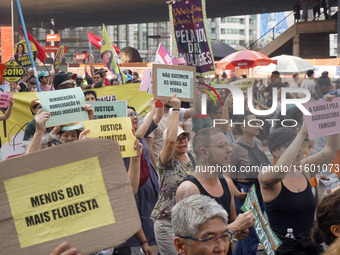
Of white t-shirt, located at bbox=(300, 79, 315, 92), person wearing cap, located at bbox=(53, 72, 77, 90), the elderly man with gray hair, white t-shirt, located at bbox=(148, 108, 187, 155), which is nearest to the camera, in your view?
the elderly man with gray hair

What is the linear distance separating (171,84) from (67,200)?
8.90 ft

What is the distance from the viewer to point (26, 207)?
261 cm

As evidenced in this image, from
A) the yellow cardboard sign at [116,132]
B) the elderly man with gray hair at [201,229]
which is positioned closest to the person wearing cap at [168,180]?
the yellow cardboard sign at [116,132]

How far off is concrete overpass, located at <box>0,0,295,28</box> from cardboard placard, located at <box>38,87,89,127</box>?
3553cm

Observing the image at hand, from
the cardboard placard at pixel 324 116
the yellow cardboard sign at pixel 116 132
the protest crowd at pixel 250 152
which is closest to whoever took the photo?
the protest crowd at pixel 250 152

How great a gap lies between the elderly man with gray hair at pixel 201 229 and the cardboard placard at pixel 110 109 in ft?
8.91

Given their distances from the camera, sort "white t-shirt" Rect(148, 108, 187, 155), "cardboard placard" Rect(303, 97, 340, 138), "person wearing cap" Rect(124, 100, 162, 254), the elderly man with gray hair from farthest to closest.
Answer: "white t-shirt" Rect(148, 108, 187, 155) < "person wearing cap" Rect(124, 100, 162, 254) < "cardboard placard" Rect(303, 97, 340, 138) < the elderly man with gray hair

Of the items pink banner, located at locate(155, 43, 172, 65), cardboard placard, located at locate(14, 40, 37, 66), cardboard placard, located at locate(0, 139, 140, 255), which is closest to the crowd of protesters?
cardboard placard, located at locate(0, 139, 140, 255)

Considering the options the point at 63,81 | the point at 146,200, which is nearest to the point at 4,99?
the point at 63,81

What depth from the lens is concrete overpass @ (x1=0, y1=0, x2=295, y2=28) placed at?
4192 centimetres

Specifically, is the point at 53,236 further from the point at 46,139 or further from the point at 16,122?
the point at 16,122

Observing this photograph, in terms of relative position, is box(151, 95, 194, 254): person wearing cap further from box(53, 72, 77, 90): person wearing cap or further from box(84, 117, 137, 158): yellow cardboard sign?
box(53, 72, 77, 90): person wearing cap

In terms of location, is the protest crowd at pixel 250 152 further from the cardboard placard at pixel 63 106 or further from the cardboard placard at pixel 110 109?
the cardboard placard at pixel 110 109

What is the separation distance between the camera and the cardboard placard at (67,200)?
8.45ft
